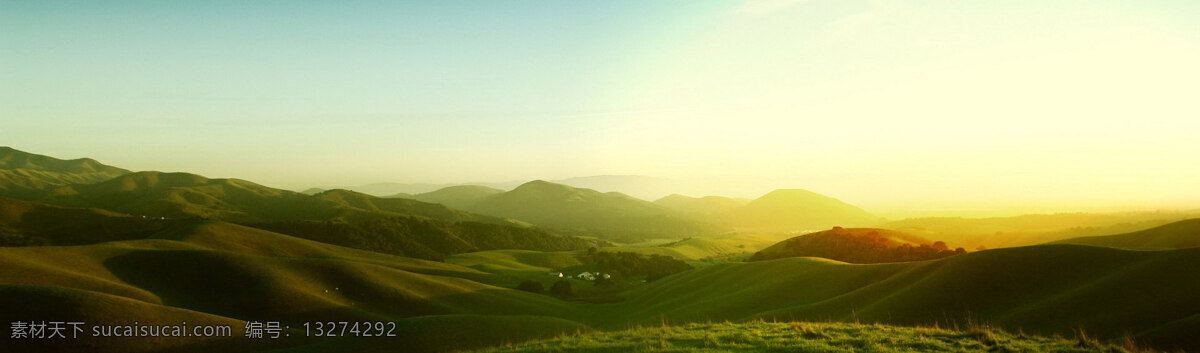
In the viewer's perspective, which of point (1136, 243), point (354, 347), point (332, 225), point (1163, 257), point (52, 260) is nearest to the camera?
point (1163, 257)

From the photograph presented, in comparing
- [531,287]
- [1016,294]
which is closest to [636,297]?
[531,287]

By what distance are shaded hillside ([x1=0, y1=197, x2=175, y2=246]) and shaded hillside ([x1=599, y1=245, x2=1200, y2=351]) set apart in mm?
141079

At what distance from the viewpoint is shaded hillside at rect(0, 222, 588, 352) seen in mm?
41719

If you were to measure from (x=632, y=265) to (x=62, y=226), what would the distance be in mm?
152540

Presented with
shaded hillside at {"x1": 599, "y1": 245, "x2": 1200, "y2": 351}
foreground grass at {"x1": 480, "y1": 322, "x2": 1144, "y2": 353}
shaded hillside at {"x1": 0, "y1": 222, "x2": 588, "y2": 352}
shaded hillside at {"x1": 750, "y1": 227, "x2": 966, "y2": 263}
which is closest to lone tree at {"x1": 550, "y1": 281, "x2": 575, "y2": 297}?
shaded hillside at {"x1": 0, "y1": 222, "x2": 588, "y2": 352}

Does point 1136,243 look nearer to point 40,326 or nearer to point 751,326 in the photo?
point 751,326

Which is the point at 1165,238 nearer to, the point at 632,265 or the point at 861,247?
the point at 861,247

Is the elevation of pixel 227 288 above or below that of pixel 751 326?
below

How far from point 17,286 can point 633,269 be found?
126833 millimetres

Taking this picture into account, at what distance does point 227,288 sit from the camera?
61812 mm

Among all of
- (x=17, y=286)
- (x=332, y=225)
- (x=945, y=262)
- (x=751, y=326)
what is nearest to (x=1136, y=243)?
(x=945, y=262)

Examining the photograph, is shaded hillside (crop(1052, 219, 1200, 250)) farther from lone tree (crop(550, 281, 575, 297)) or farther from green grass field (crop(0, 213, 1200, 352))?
lone tree (crop(550, 281, 575, 297))

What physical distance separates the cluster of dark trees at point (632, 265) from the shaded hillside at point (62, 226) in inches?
4411

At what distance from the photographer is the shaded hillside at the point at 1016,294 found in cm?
2777
